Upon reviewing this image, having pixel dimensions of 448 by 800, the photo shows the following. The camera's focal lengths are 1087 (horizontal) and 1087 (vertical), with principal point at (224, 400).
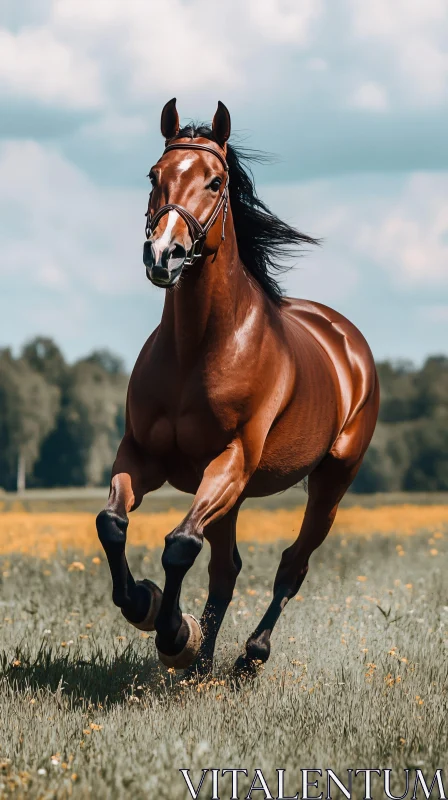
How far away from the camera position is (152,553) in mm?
12656

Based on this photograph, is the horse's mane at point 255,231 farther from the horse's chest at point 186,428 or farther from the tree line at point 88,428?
the tree line at point 88,428

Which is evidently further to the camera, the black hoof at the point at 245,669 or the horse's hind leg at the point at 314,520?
the horse's hind leg at the point at 314,520

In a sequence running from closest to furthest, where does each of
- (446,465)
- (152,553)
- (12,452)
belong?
(152,553)
(446,465)
(12,452)

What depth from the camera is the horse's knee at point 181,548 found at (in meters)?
5.39

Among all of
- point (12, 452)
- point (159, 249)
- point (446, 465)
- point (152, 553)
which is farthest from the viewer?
point (12, 452)

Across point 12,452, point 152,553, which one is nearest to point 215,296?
point 152,553

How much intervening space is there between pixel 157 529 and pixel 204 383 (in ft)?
35.9

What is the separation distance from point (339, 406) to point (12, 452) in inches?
2413

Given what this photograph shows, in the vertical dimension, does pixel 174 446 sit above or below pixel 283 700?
above

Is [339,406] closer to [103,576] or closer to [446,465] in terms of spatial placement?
[103,576]

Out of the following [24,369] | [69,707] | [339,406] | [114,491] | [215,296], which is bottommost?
[69,707]

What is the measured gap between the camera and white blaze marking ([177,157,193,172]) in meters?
5.34

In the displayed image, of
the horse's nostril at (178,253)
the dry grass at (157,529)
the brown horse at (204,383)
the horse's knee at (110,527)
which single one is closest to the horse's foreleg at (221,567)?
the brown horse at (204,383)

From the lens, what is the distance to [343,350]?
7816 mm
